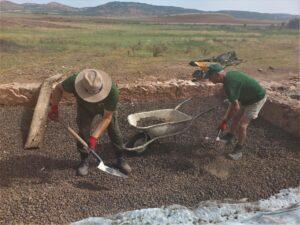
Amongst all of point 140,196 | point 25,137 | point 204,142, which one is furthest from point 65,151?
point 204,142

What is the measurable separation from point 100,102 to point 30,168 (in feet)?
4.25

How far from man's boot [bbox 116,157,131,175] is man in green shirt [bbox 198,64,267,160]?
50.4 inches

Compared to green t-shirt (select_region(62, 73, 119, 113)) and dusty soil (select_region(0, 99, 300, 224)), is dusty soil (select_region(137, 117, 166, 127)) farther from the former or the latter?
green t-shirt (select_region(62, 73, 119, 113))

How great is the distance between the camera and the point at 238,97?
540 cm

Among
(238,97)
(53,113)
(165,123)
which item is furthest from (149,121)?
(53,113)

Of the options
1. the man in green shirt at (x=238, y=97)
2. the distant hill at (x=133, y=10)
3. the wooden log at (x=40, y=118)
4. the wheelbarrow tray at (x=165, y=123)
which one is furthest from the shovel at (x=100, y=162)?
the distant hill at (x=133, y=10)

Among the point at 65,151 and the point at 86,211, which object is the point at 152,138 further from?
the point at 86,211

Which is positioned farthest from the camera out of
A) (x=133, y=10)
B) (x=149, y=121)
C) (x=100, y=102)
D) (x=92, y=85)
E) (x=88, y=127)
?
(x=133, y=10)

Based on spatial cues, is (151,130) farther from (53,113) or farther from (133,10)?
(133,10)

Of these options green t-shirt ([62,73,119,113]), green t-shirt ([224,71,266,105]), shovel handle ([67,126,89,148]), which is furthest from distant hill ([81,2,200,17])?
shovel handle ([67,126,89,148])

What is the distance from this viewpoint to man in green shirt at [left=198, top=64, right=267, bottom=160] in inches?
205

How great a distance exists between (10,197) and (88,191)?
81 cm

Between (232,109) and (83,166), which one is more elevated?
(232,109)

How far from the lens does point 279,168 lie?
18.1 ft
